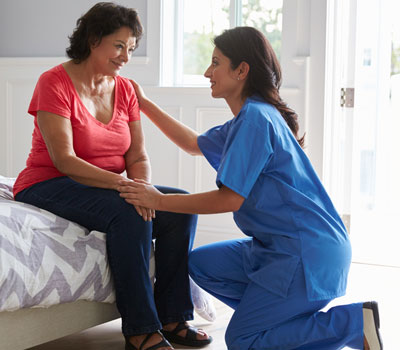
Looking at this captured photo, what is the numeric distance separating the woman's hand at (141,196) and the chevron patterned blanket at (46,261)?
0.45 feet

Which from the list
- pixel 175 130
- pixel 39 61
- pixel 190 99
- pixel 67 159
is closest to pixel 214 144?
pixel 175 130

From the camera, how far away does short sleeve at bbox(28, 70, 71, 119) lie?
215 cm

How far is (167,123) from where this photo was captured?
2.50 meters

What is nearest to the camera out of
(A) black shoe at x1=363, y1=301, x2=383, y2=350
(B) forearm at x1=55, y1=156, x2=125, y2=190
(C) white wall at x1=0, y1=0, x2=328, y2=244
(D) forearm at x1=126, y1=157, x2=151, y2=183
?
(A) black shoe at x1=363, y1=301, x2=383, y2=350

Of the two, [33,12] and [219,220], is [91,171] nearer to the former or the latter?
[219,220]

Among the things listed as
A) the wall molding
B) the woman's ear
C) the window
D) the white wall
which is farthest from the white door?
the woman's ear

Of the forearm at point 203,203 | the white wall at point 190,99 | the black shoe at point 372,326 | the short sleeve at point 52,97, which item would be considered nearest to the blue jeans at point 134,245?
the forearm at point 203,203

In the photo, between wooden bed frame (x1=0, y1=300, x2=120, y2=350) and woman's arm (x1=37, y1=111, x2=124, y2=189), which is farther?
woman's arm (x1=37, y1=111, x2=124, y2=189)

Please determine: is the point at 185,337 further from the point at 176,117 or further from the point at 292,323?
the point at 176,117

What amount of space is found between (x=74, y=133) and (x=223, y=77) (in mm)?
550

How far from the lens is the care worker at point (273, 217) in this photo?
72.7 inches

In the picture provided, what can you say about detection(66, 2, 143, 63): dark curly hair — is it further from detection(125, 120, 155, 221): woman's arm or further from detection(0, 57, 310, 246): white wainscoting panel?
detection(0, 57, 310, 246): white wainscoting panel

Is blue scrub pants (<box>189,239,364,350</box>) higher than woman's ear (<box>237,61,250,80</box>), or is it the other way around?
woman's ear (<box>237,61,250,80</box>)

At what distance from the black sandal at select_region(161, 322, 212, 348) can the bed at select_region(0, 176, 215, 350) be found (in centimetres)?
24
